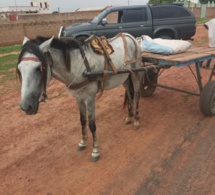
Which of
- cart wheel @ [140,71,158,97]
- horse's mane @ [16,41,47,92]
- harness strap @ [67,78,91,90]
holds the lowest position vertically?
cart wheel @ [140,71,158,97]

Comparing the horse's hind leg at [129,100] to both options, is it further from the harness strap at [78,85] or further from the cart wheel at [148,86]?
the harness strap at [78,85]

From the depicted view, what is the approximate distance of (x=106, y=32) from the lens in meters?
10.8

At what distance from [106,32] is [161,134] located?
23.6 ft

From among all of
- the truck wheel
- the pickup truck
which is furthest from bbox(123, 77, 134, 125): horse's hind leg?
the truck wheel

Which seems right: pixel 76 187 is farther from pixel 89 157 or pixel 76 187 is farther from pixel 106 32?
pixel 106 32

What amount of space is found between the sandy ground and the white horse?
36 centimetres

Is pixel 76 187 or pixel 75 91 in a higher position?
pixel 75 91

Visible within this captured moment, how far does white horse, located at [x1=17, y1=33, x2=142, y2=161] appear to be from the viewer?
2.91m

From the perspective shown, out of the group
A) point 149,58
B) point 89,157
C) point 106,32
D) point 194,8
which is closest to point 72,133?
point 89,157

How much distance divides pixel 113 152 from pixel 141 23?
823 centimetres

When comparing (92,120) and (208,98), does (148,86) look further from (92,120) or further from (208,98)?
(92,120)

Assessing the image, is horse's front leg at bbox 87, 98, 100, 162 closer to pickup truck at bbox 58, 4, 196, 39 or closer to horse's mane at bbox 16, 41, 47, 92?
horse's mane at bbox 16, 41, 47, 92

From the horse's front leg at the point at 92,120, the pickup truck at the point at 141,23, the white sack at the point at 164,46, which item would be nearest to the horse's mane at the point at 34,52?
the horse's front leg at the point at 92,120

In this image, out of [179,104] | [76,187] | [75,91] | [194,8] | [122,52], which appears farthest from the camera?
[194,8]
